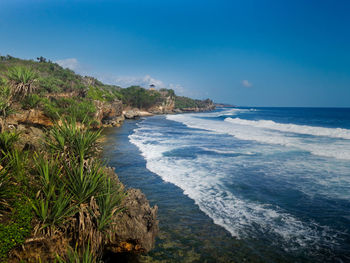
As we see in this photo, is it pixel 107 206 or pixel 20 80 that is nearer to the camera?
pixel 107 206

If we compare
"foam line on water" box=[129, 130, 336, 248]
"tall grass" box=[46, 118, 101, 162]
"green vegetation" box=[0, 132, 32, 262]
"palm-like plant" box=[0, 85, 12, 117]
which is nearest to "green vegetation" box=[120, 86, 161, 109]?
"palm-like plant" box=[0, 85, 12, 117]

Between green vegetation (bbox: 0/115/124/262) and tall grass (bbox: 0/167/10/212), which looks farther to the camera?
tall grass (bbox: 0/167/10/212)

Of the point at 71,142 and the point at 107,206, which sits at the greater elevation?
the point at 71,142

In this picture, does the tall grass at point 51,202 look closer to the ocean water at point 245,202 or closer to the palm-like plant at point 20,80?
the ocean water at point 245,202

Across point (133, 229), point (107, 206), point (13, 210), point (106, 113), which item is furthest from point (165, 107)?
point (13, 210)

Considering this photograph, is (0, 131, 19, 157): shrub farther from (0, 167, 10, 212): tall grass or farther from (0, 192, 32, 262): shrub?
(0, 192, 32, 262): shrub

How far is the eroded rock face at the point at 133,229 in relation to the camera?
6.12 metres

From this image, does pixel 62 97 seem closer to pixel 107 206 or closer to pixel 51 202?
pixel 51 202

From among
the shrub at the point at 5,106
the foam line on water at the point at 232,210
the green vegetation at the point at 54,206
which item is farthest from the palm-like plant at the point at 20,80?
the green vegetation at the point at 54,206

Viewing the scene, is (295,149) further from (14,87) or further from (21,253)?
(14,87)

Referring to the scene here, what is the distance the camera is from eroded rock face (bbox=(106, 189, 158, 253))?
20.1 feet

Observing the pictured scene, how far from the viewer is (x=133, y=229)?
627 centimetres

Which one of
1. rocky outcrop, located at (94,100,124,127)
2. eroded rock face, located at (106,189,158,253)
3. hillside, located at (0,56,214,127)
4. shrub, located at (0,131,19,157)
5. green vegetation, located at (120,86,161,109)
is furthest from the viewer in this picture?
green vegetation, located at (120,86,161,109)

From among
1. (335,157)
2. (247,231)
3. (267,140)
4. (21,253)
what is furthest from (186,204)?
(267,140)
